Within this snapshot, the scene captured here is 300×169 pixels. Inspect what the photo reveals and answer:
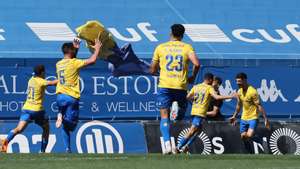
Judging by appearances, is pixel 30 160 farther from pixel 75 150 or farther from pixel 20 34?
pixel 20 34

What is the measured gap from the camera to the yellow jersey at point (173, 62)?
12.8 meters

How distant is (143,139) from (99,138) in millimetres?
927

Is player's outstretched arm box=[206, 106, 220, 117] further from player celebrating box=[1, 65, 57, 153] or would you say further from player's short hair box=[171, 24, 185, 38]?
player's short hair box=[171, 24, 185, 38]

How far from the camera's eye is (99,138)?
1908cm

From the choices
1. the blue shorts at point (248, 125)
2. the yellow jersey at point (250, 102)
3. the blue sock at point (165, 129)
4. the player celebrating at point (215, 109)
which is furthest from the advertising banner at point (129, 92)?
the blue sock at point (165, 129)

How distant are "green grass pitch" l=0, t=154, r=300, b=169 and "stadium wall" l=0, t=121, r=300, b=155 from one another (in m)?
6.94

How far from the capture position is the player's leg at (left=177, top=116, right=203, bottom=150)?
598 inches

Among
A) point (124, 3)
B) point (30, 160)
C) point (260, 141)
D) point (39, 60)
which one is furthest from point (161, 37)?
point (30, 160)

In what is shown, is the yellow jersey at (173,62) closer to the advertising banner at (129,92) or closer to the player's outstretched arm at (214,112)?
the player's outstretched arm at (214,112)

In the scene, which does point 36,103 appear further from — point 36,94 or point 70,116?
point 70,116

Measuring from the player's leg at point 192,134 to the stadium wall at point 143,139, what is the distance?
251 cm

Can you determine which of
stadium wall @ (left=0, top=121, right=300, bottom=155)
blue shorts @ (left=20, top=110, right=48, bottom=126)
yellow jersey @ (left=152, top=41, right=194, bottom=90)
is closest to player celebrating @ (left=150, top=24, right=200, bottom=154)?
yellow jersey @ (left=152, top=41, right=194, bottom=90)

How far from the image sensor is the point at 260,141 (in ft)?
63.8

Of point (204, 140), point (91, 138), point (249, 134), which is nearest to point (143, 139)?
point (91, 138)
